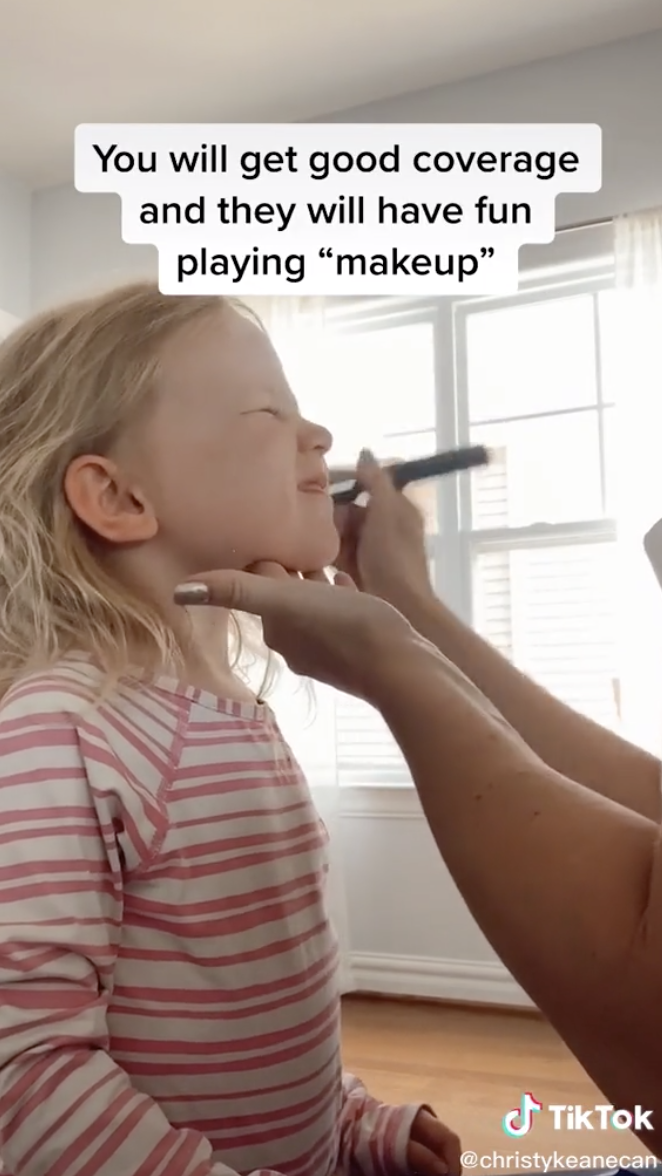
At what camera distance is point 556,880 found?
225mm

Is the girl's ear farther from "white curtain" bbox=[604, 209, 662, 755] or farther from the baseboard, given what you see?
"white curtain" bbox=[604, 209, 662, 755]

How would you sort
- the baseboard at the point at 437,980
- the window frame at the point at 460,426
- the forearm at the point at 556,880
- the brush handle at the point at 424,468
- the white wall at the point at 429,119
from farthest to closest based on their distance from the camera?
1. the window frame at the point at 460,426
2. the white wall at the point at 429,119
3. the baseboard at the point at 437,980
4. the brush handle at the point at 424,468
5. the forearm at the point at 556,880

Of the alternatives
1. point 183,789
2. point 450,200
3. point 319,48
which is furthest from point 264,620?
point 319,48

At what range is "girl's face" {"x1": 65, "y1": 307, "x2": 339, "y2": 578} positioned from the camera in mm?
386

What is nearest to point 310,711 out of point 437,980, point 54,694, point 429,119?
point 437,980

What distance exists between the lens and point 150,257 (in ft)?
1.93

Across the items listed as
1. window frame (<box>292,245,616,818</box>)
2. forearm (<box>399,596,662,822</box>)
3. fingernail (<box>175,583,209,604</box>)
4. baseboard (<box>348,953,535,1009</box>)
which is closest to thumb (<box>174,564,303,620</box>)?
fingernail (<box>175,583,209,604</box>)

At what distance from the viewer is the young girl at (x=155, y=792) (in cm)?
29

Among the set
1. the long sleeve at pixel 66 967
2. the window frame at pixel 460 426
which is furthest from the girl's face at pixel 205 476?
the window frame at pixel 460 426

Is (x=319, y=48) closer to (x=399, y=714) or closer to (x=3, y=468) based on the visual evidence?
(x=3, y=468)

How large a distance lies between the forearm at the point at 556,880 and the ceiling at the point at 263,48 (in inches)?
27.0

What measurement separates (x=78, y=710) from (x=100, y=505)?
0.10 meters

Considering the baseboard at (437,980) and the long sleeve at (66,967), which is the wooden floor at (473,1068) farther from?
the long sleeve at (66,967)

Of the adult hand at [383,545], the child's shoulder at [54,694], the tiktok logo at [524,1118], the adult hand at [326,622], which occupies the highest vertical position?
the adult hand at [383,545]
